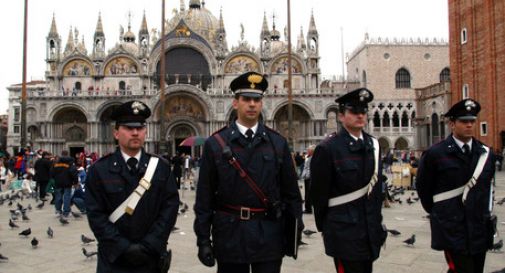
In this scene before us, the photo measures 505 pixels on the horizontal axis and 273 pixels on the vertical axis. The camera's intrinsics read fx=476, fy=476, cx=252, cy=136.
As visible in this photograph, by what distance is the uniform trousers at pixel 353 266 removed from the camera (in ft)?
12.9

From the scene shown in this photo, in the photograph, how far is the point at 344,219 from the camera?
3918 millimetres

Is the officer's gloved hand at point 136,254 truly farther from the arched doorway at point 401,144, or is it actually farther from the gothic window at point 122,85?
the arched doorway at point 401,144

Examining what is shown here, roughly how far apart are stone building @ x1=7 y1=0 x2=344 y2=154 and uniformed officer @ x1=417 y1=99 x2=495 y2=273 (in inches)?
1451

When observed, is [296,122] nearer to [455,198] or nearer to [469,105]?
[469,105]

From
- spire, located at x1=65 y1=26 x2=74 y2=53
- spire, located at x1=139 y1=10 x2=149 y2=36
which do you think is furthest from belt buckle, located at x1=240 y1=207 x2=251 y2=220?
spire, located at x1=65 y1=26 x2=74 y2=53

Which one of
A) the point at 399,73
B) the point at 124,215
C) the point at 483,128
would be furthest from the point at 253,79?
the point at 399,73

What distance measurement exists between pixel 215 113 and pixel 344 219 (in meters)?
37.8

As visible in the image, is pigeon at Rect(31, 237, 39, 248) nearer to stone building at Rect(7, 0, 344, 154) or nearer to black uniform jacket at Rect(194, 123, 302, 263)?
black uniform jacket at Rect(194, 123, 302, 263)

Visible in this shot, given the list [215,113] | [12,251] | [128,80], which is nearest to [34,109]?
[128,80]

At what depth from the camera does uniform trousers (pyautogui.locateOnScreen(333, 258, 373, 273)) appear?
3917mm

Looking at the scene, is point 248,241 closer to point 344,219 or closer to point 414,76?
point 344,219

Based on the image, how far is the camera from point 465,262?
4266mm

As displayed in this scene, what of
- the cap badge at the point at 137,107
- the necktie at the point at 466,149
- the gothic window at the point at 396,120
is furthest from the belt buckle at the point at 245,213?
the gothic window at the point at 396,120

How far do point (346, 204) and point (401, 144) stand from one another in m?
50.7
